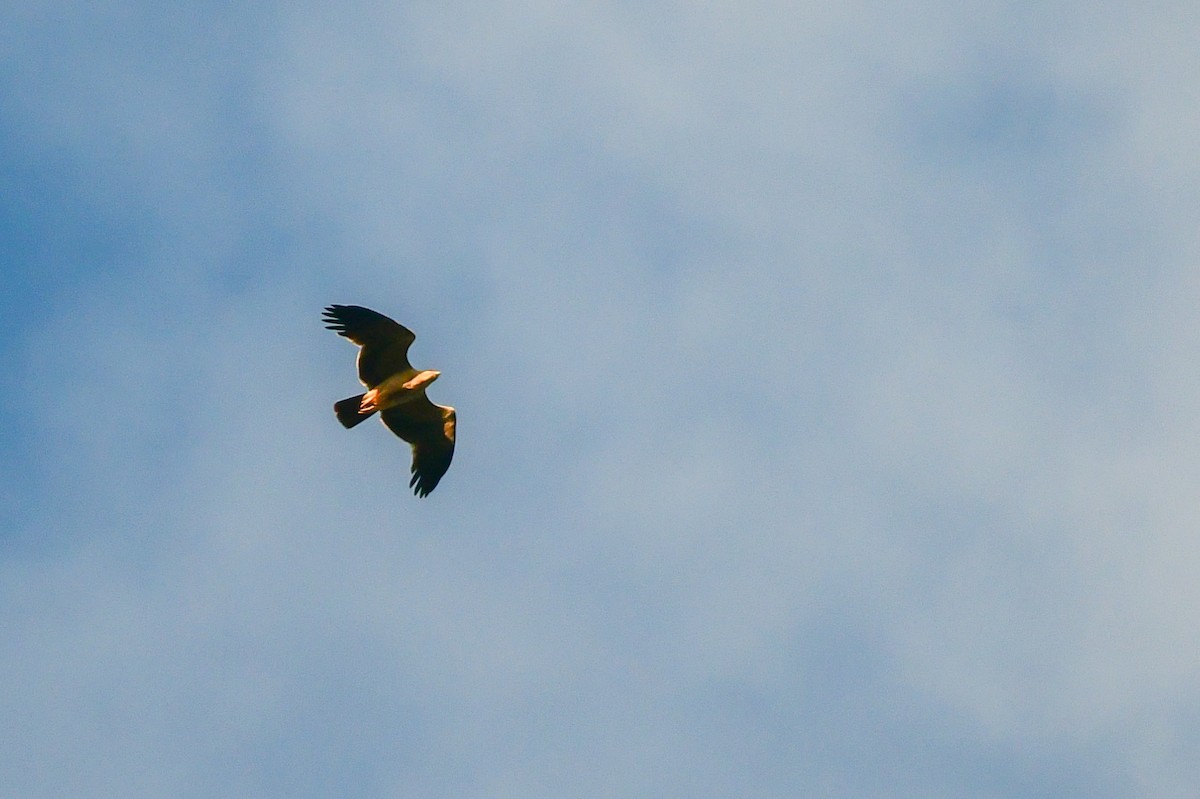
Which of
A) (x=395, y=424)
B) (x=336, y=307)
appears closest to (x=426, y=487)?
(x=395, y=424)

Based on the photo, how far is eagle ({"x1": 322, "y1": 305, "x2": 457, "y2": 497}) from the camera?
105 feet

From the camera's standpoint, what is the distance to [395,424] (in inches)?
1300

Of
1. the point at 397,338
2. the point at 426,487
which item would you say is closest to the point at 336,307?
the point at 397,338

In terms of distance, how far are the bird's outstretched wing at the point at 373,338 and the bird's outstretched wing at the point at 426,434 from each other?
84 centimetres

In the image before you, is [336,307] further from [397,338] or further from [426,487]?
[426,487]

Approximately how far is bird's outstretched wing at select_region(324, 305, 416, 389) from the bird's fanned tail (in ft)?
2.06

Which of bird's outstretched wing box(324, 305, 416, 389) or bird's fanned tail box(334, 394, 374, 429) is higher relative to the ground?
bird's outstretched wing box(324, 305, 416, 389)

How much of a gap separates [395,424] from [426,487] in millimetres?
1342

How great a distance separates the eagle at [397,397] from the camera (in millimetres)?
31906

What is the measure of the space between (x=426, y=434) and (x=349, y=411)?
1970mm

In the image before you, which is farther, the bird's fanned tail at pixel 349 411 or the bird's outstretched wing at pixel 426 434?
the bird's outstretched wing at pixel 426 434

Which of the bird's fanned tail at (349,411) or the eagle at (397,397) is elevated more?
the eagle at (397,397)

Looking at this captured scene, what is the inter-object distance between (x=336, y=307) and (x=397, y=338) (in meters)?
Answer: 1.27

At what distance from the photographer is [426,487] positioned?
3312 cm
